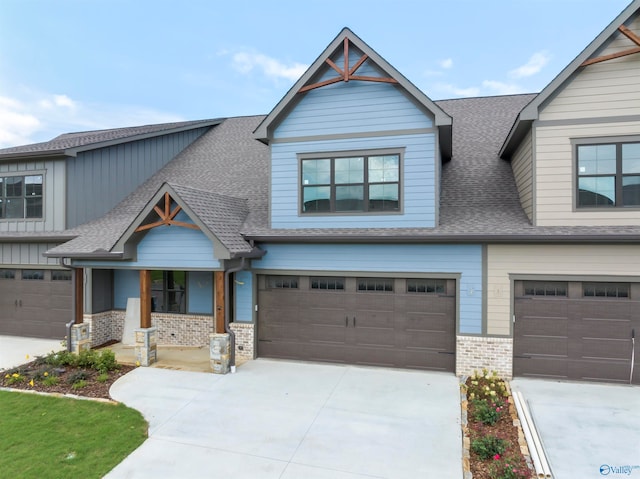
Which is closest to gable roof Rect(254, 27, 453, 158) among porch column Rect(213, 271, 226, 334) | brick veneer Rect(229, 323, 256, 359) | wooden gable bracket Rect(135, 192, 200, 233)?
wooden gable bracket Rect(135, 192, 200, 233)

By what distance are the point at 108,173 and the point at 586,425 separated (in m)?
14.7

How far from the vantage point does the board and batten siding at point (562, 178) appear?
8570 millimetres

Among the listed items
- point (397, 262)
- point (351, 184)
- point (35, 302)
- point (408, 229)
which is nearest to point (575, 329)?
point (397, 262)

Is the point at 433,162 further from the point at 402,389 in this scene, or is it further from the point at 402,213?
the point at 402,389

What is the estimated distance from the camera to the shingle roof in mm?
9008

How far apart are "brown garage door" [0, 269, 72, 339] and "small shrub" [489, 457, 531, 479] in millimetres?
12439

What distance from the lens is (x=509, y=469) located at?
5.12m

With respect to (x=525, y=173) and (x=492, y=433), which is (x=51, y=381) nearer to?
(x=492, y=433)

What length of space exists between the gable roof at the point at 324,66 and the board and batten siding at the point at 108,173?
6211 mm

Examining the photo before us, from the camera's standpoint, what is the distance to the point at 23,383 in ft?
29.0

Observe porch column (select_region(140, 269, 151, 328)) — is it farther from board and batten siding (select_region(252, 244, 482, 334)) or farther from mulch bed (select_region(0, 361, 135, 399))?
board and batten siding (select_region(252, 244, 482, 334))

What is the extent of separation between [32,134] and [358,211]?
6680cm

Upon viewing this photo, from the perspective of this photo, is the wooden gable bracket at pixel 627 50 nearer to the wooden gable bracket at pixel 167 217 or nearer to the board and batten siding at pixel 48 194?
the wooden gable bracket at pixel 167 217

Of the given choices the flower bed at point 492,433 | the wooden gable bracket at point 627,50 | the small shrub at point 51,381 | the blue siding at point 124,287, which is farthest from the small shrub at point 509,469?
the blue siding at point 124,287
